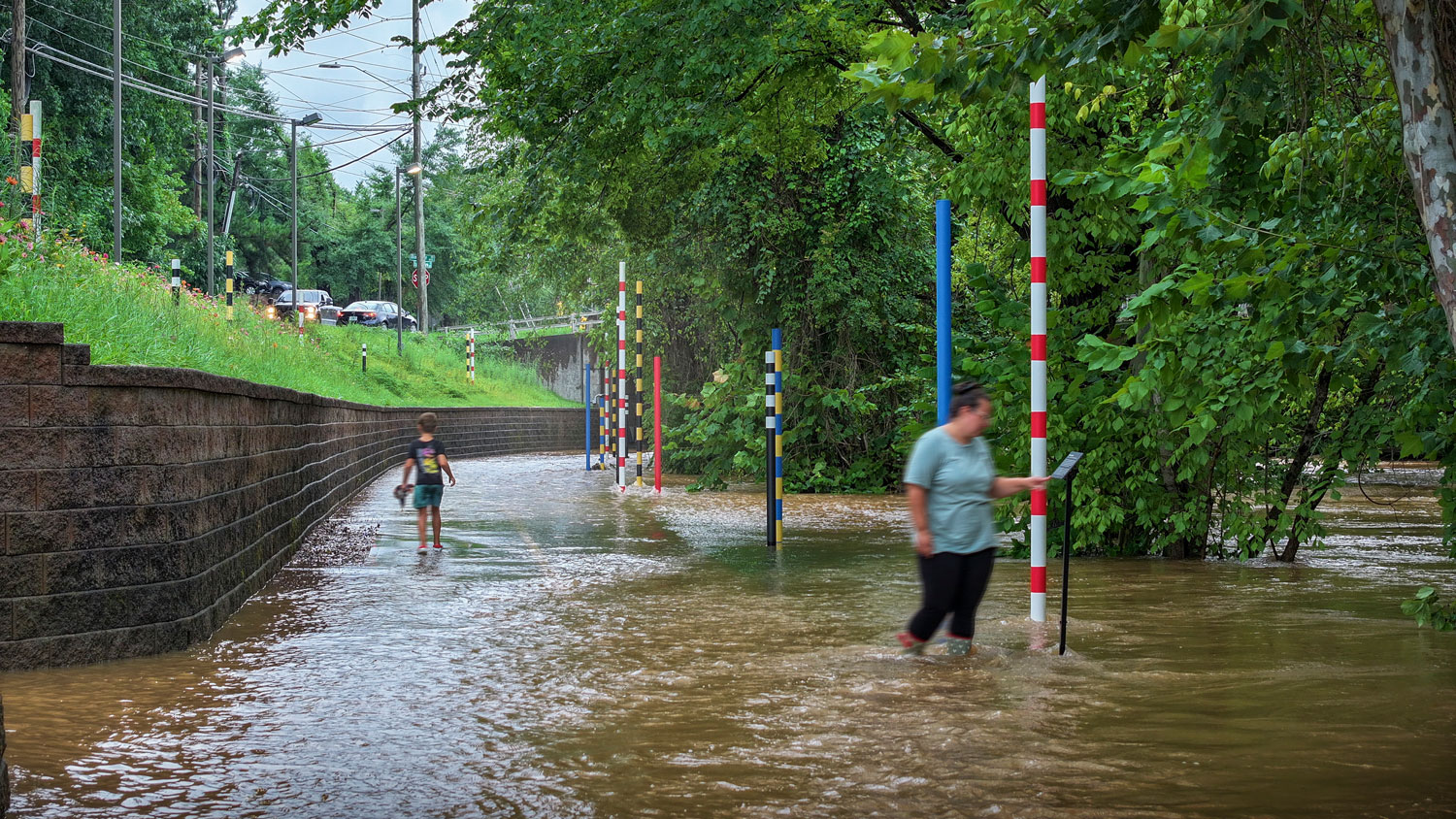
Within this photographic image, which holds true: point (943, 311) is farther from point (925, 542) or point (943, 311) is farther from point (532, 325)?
point (532, 325)

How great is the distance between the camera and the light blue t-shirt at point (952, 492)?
712 centimetres

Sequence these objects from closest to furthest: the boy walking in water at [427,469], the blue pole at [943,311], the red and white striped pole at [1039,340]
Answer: the red and white striped pole at [1039,340]
the blue pole at [943,311]
the boy walking in water at [427,469]

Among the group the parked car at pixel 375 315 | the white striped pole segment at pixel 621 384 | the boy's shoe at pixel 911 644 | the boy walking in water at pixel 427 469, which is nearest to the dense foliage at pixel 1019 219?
the white striped pole segment at pixel 621 384

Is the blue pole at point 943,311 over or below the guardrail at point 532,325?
below

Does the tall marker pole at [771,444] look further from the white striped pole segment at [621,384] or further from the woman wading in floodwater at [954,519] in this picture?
the white striped pole segment at [621,384]

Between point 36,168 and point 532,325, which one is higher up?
point 532,325

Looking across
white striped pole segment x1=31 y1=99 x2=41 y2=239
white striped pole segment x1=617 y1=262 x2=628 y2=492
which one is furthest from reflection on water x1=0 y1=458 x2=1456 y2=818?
white striped pole segment x1=617 y1=262 x2=628 y2=492

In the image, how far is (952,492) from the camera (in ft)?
23.4

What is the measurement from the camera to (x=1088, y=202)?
432 inches

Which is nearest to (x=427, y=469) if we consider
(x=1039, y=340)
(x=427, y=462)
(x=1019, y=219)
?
(x=427, y=462)

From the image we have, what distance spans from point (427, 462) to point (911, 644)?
6.96 m

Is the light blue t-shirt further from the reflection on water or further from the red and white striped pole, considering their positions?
the red and white striped pole

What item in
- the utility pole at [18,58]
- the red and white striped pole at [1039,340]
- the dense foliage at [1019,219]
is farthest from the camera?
the utility pole at [18,58]

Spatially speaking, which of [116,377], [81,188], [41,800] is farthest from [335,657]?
[81,188]
